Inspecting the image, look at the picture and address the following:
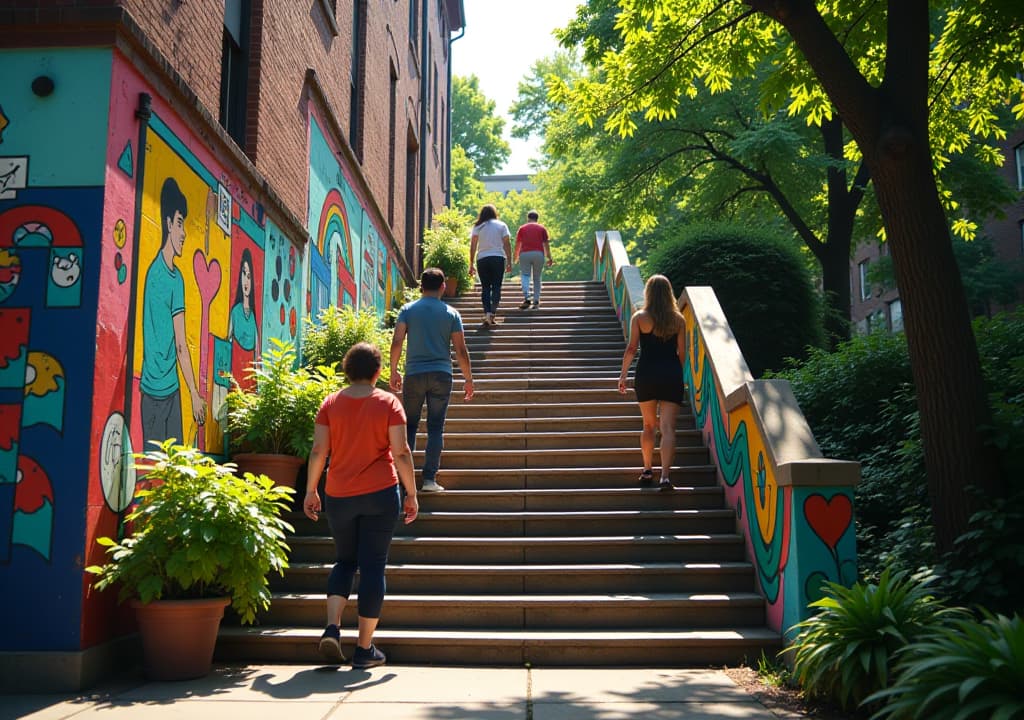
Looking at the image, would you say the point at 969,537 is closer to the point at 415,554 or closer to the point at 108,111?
the point at 415,554

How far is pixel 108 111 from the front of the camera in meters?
5.00

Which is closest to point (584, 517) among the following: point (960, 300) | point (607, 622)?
point (607, 622)

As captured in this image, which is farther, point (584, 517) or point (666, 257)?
point (666, 257)

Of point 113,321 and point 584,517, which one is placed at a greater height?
point 113,321

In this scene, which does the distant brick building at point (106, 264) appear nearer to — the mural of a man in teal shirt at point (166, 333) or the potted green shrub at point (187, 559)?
the mural of a man in teal shirt at point (166, 333)

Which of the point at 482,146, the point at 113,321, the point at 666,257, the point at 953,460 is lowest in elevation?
the point at 953,460

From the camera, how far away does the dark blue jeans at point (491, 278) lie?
13.1 m

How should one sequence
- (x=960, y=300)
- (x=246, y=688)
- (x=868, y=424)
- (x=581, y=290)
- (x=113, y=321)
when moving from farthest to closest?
1. (x=581, y=290)
2. (x=868, y=424)
3. (x=960, y=300)
4. (x=113, y=321)
5. (x=246, y=688)

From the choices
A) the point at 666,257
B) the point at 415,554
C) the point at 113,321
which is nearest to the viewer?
the point at 113,321

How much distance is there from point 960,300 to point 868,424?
2611 mm

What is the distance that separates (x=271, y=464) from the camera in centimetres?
663

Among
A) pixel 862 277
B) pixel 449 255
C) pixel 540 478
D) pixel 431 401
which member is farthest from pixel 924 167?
pixel 862 277

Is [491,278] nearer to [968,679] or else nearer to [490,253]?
[490,253]

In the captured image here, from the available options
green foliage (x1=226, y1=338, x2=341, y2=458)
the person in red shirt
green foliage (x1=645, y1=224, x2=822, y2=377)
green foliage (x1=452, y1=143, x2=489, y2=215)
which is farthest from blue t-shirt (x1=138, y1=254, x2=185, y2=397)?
green foliage (x1=452, y1=143, x2=489, y2=215)
